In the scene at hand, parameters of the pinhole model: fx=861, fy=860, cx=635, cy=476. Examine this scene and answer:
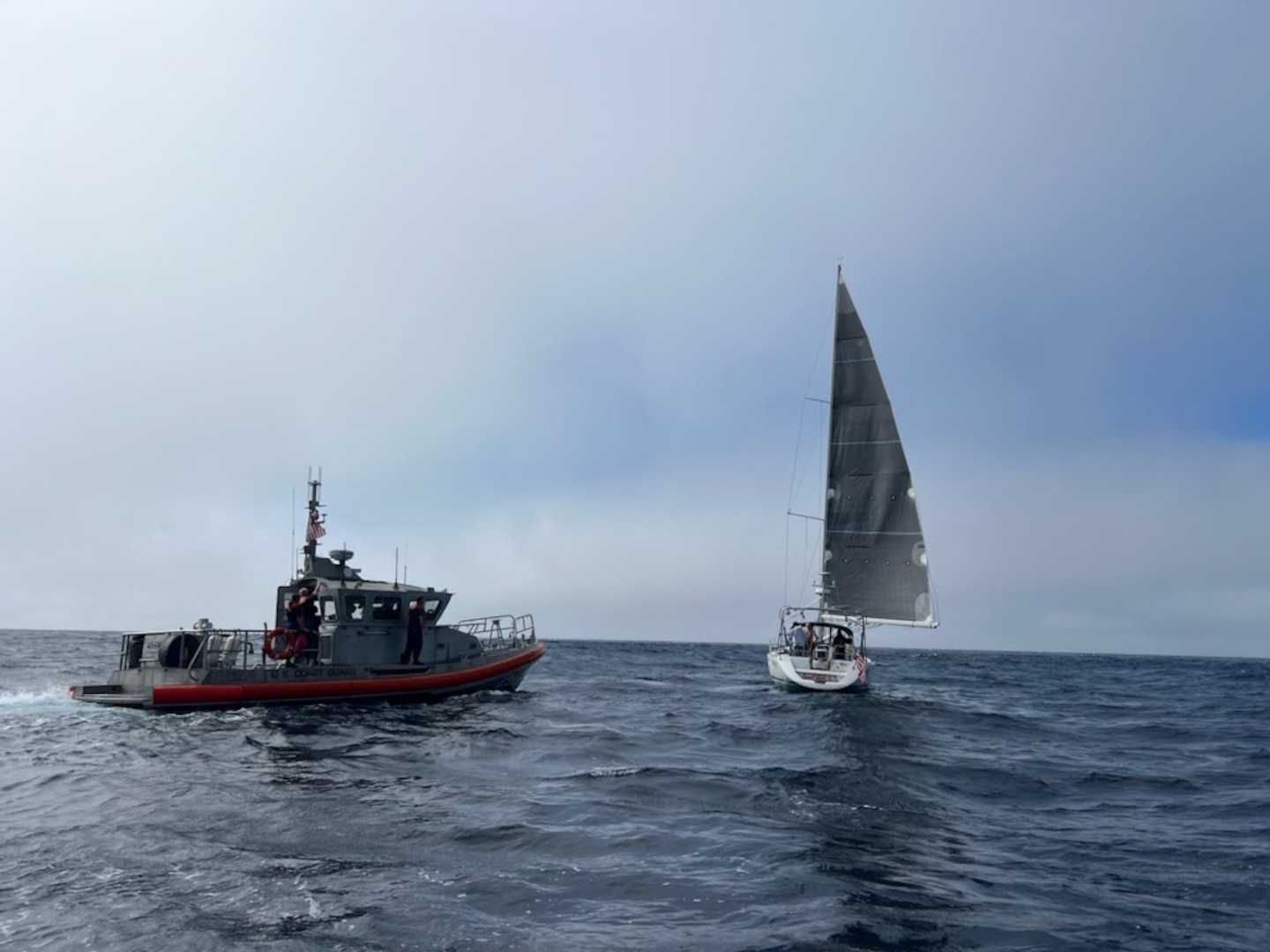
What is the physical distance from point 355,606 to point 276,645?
7.83 ft

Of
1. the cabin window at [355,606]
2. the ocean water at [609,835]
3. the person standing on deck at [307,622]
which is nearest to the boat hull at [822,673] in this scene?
the ocean water at [609,835]

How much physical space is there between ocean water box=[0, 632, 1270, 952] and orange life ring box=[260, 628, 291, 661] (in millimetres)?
1788

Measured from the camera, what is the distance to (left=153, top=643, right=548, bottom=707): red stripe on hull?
899 inches

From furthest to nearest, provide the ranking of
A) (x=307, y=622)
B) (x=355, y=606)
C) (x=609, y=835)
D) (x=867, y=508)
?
(x=867, y=508), (x=355, y=606), (x=307, y=622), (x=609, y=835)

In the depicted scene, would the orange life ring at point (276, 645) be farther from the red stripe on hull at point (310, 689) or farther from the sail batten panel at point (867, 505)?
the sail batten panel at point (867, 505)

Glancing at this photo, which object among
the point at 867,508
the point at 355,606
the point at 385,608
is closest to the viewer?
the point at 355,606

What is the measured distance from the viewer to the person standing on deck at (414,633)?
25.8 meters

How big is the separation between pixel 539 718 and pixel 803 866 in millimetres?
14432

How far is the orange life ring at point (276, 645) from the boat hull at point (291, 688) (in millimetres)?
445

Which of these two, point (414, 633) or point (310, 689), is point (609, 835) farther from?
point (414, 633)

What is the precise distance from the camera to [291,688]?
23719 mm

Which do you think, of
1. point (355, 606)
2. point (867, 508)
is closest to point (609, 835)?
point (355, 606)

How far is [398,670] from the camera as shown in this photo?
2553 centimetres

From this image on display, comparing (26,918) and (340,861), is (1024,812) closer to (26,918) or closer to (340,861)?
(340,861)
